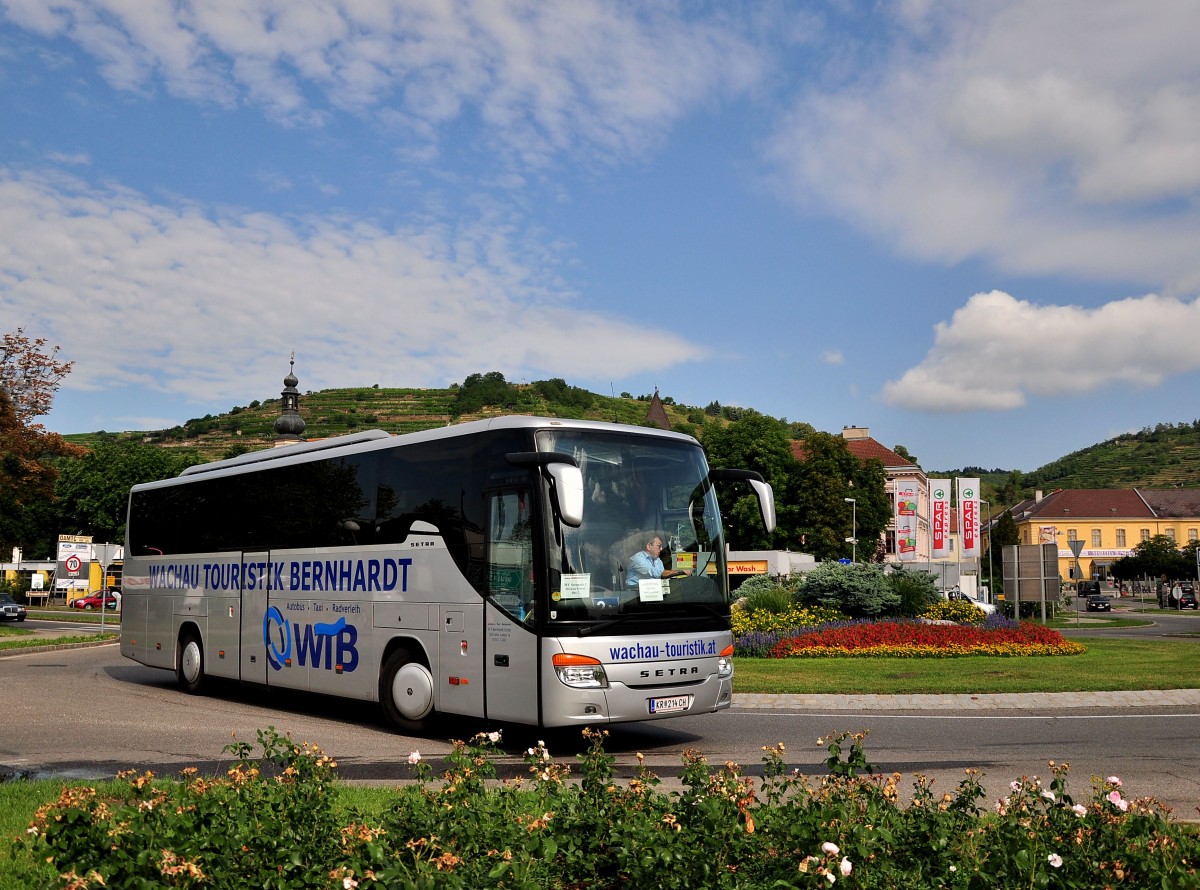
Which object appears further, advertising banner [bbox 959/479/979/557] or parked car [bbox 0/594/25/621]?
parked car [bbox 0/594/25/621]

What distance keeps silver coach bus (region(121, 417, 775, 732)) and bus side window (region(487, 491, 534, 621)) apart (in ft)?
0.07

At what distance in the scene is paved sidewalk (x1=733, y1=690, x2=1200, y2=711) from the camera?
578 inches

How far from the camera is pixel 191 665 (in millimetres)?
17016

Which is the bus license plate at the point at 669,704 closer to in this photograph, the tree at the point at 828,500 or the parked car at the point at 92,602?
the parked car at the point at 92,602

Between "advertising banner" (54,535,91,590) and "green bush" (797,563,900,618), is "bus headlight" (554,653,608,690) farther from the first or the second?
"advertising banner" (54,535,91,590)

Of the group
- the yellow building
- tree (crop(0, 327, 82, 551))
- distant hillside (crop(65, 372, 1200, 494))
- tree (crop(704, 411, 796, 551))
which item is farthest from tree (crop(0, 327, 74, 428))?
the yellow building

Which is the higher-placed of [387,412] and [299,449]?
[387,412]

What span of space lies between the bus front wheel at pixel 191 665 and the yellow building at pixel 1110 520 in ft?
420

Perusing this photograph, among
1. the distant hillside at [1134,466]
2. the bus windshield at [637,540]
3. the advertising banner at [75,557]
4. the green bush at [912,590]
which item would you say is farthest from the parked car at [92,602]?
the distant hillside at [1134,466]

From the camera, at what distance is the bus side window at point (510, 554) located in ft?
34.7

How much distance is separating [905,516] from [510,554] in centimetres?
4151

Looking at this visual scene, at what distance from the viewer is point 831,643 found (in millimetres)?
23000

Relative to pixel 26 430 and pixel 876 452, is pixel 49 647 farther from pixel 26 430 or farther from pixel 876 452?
pixel 876 452

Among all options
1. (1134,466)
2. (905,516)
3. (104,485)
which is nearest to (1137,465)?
(1134,466)
